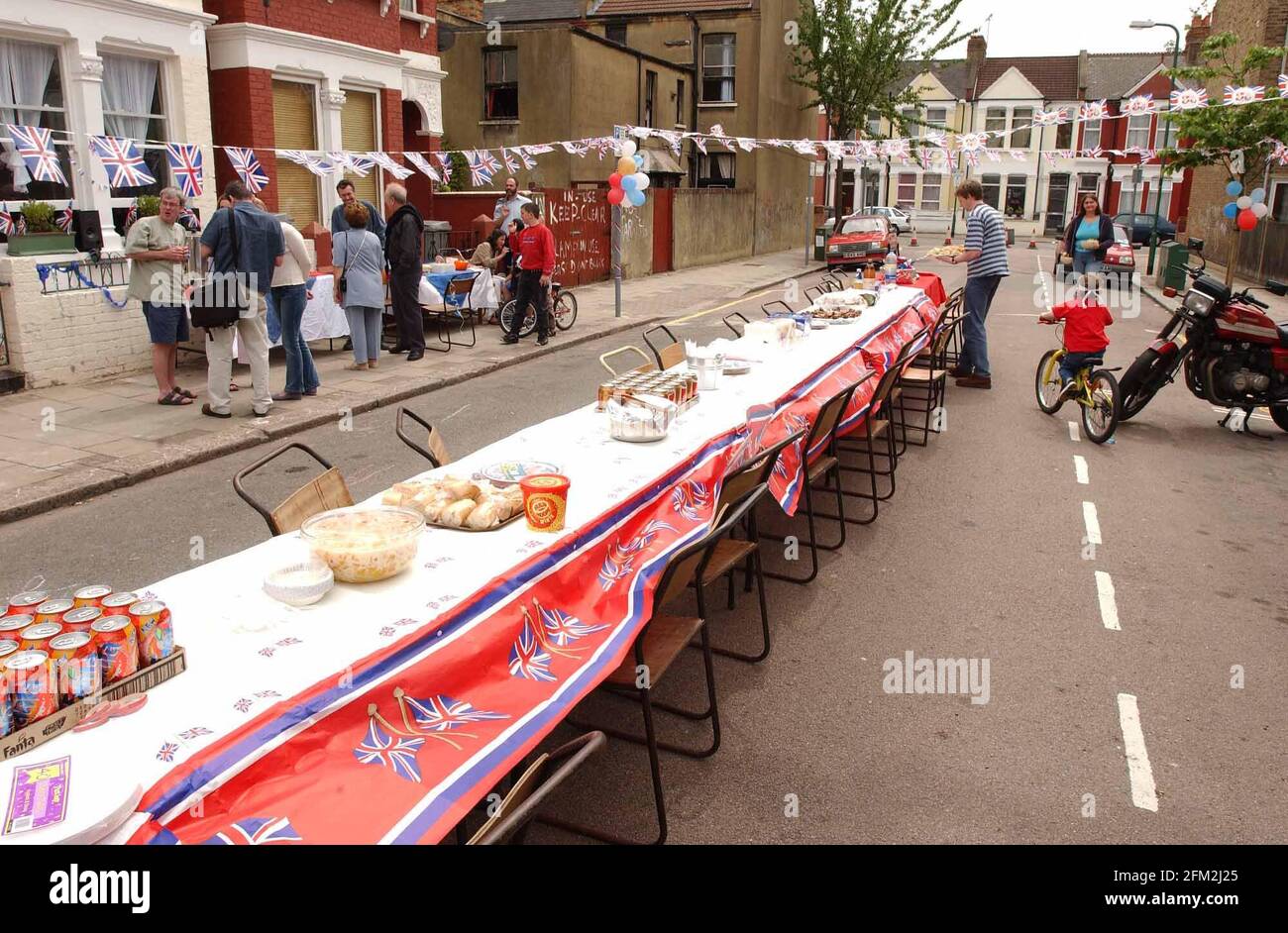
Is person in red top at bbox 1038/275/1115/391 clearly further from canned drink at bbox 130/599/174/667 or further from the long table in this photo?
canned drink at bbox 130/599/174/667

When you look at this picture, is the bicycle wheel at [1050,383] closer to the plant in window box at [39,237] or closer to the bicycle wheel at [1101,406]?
the bicycle wheel at [1101,406]

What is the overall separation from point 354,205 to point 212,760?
31.6 feet

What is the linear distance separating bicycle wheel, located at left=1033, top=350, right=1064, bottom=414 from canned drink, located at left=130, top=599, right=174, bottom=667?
9.04 meters

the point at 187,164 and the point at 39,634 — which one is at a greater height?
the point at 187,164

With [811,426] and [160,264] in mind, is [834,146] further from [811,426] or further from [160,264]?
[811,426]

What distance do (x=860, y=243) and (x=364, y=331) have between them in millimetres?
17701

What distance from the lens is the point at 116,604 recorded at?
8.24 feet

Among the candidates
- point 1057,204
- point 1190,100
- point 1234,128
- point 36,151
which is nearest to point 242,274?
point 36,151

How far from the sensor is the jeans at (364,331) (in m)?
11.4

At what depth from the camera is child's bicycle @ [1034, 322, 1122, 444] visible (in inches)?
336

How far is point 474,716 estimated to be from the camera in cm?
277

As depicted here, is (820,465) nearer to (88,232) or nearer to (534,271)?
(534,271)

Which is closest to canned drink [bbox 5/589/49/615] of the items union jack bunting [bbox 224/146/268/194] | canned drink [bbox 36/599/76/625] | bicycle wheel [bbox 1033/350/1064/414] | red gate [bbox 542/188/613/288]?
canned drink [bbox 36/599/76/625]
